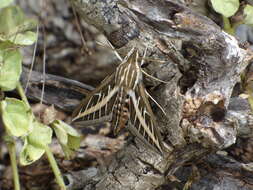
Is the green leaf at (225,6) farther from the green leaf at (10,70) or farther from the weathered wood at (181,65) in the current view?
the green leaf at (10,70)

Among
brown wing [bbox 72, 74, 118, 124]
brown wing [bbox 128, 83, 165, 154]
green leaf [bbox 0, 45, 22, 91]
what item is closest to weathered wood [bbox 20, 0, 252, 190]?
brown wing [bbox 128, 83, 165, 154]

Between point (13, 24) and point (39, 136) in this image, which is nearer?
point (39, 136)

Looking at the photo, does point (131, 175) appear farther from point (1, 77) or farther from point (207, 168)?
point (1, 77)

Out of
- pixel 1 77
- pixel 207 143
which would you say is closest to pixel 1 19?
pixel 1 77

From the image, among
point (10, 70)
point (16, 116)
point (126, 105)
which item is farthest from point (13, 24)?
point (126, 105)

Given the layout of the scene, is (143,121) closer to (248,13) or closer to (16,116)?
(16,116)

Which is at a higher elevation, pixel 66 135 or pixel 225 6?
pixel 225 6

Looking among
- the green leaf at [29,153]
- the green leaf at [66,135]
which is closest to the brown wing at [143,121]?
A: the green leaf at [66,135]
